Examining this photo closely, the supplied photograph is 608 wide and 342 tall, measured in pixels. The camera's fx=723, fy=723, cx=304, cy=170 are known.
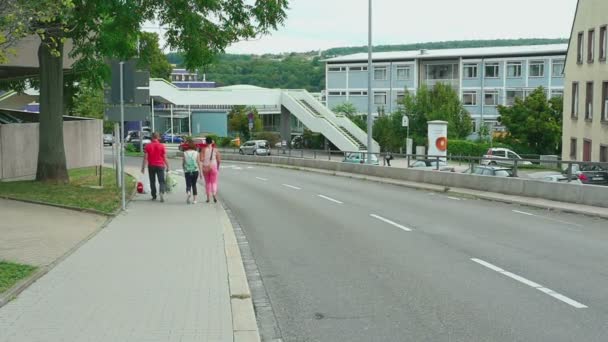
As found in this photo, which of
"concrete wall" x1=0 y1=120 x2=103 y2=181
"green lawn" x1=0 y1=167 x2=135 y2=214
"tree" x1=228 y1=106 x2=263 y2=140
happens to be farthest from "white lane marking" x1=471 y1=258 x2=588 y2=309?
"tree" x1=228 y1=106 x2=263 y2=140

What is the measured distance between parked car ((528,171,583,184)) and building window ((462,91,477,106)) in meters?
58.2

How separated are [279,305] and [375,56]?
77.7 meters

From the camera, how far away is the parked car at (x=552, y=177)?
19406mm

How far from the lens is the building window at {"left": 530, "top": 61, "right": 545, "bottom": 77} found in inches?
2918

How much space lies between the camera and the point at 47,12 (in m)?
10.7

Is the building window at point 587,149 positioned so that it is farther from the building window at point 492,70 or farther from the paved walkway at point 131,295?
the building window at point 492,70

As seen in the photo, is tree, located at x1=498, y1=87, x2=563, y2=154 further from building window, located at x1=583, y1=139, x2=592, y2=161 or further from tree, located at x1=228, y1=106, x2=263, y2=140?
tree, located at x1=228, y1=106, x2=263, y2=140

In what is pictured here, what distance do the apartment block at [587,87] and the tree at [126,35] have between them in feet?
82.0

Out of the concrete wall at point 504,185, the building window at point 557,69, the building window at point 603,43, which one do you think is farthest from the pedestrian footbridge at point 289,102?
the concrete wall at point 504,185

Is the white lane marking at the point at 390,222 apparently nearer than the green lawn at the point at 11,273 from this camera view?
No

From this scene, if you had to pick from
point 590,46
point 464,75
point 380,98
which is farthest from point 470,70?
point 590,46

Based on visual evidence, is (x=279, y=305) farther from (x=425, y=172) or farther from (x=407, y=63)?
(x=407, y=63)

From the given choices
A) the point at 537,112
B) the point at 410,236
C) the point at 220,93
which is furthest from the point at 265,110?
the point at 410,236

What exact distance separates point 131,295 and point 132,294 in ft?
0.17
